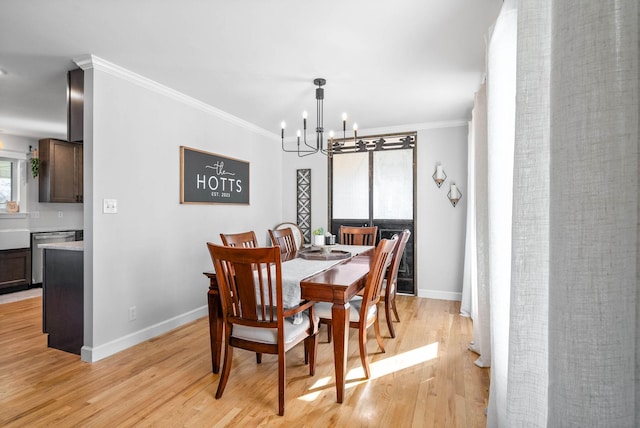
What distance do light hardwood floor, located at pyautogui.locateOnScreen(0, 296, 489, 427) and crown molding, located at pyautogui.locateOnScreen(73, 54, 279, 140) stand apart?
2327 mm

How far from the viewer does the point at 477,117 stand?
8.59 feet

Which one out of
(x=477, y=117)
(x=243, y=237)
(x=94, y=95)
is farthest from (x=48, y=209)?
(x=477, y=117)

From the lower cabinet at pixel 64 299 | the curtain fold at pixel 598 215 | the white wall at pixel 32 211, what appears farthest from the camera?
the white wall at pixel 32 211

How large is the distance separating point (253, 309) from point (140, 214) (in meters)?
1.73

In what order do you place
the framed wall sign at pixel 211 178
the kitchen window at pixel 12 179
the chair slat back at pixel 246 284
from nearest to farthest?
the chair slat back at pixel 246 284 < the framed wall sign at pixel 211 178 < the kitchen window at pixel 12 179

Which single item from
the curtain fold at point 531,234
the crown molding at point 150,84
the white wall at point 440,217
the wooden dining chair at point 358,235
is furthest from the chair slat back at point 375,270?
the crown molding at point 150,84

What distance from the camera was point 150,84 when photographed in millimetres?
3105

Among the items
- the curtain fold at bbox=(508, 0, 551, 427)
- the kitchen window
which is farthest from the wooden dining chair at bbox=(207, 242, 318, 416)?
the kitchen window

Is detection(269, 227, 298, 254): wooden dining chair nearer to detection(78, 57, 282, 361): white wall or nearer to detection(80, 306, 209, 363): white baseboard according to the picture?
detection(78, 57, 282, 361): white wall

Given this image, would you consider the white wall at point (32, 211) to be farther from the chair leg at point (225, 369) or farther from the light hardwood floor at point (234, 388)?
the chair leg at point (225, 369)

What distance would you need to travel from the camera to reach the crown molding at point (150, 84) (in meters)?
2.63

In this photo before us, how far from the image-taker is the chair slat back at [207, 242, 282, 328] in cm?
183

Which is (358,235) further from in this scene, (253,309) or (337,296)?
(253,309)

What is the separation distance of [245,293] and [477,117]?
2.15 m
